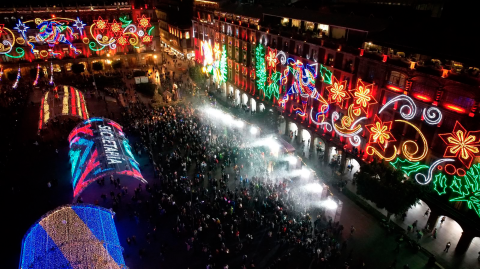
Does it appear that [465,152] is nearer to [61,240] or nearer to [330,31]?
[330,31]

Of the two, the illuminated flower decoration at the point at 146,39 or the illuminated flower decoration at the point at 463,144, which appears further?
the illuminated flower decoration at the point at 146,39

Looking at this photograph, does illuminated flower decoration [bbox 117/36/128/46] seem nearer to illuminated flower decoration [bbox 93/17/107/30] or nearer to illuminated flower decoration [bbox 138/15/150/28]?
illuminated flower decoration [bbox 93/17/107/30]

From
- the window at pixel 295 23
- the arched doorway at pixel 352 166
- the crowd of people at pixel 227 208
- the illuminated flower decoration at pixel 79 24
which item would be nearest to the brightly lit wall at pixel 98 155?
the crowd of people at pixel 227 208

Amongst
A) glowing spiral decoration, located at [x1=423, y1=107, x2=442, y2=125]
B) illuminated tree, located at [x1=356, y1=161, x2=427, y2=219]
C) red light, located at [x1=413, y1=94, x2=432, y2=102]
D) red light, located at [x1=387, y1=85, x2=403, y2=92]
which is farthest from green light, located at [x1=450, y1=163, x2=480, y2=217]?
red light, located at [x1=387, y1=85, x2=403, y2=92]

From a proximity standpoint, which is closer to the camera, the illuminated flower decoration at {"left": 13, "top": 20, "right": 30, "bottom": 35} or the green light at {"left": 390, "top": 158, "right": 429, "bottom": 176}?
the green light at {"left": 390, "top": 158, "right": 429, "bottom": 176}

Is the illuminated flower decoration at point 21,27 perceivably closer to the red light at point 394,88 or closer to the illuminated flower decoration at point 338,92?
the illuminated flower decoration at point 338,92

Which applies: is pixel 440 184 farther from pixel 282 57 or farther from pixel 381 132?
pixel 282 57
